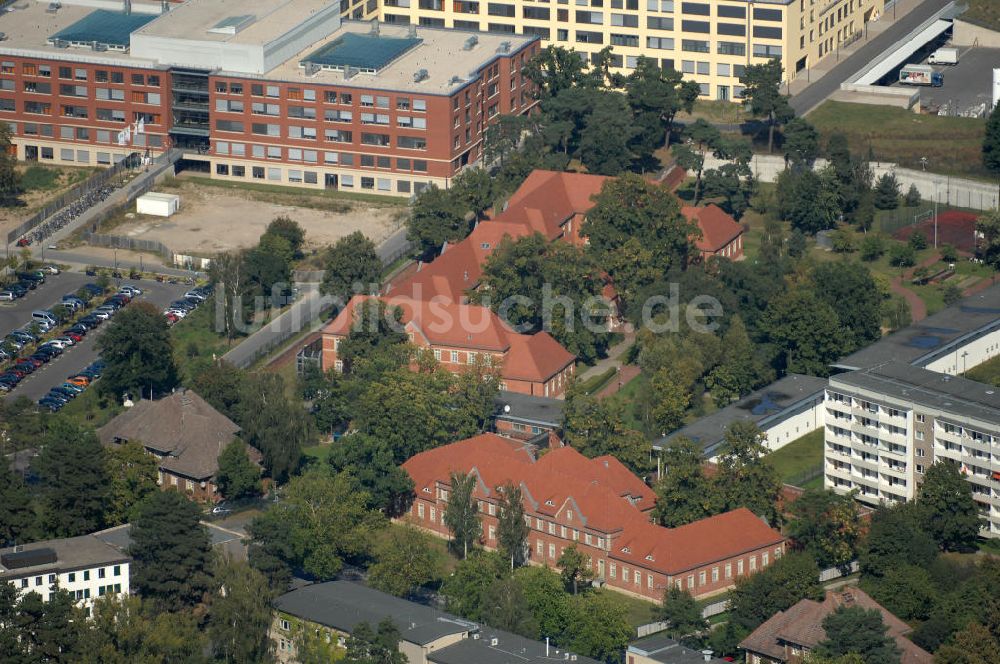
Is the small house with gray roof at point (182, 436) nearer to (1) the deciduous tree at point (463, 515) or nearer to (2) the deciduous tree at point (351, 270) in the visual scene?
(1) the deciduous tree at point (463, 515)

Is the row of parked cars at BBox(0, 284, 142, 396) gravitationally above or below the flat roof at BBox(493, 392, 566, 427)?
above

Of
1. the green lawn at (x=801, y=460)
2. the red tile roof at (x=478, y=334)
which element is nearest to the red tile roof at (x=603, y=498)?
the green lawn at (x=801, y=460)

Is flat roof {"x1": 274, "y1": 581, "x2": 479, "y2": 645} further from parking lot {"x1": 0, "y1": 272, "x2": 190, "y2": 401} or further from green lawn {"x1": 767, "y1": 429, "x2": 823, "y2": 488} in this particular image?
parking lot {"x1": 0, "y1": 272, "x2": 190, "y2": 401}

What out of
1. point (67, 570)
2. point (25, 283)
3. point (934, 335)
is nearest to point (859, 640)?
point (934, 335)

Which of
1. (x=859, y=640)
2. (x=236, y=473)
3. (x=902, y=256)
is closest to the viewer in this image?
(x=859, y=640)

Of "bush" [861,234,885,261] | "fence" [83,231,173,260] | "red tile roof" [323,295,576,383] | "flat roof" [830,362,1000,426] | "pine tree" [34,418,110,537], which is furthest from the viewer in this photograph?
"fence" [83,231,173,260]

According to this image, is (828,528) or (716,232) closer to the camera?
(828,528)

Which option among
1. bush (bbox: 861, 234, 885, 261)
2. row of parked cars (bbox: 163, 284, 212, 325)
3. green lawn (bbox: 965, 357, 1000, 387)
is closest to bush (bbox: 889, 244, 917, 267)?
bush (bbox: 861, 234, 885, 261)

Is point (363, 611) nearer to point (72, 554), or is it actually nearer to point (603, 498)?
point (72, 554)
